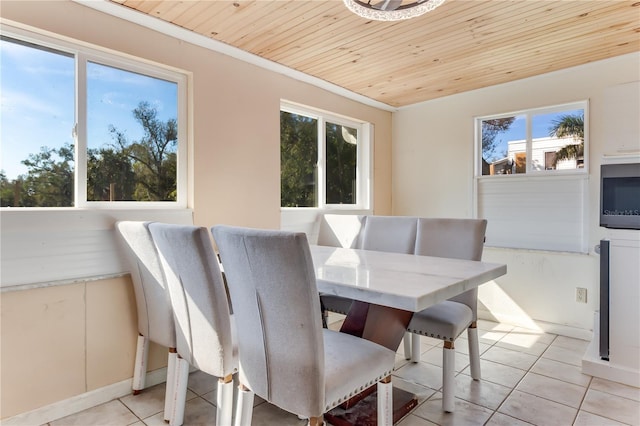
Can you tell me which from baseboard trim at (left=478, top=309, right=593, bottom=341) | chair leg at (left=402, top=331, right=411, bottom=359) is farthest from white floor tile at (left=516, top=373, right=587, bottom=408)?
baseboard trim at (left=478, top=309, right=593, bottom=341)

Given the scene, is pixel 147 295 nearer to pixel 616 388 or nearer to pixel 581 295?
pixel 616 388

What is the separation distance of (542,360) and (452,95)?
266cm

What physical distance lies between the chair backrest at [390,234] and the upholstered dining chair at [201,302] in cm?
142

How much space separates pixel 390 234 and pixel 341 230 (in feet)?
1.83

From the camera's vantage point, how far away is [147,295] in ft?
6.52

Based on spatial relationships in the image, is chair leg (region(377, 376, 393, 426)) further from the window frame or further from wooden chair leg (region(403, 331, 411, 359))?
the window frame

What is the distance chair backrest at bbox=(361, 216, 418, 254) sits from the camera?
2.58m

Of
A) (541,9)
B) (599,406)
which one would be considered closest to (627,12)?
(541,9)

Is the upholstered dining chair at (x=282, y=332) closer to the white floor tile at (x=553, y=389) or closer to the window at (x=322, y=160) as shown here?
the white floor tile at (x=553, y=389)

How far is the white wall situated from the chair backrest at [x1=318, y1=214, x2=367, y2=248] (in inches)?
53.3

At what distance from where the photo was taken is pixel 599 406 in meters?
2.01

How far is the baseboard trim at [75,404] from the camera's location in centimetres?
180

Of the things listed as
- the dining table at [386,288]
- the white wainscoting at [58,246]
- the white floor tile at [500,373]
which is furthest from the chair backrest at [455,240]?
the white wainscoting at [58,246]

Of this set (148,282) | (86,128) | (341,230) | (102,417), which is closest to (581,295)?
(341,230)
